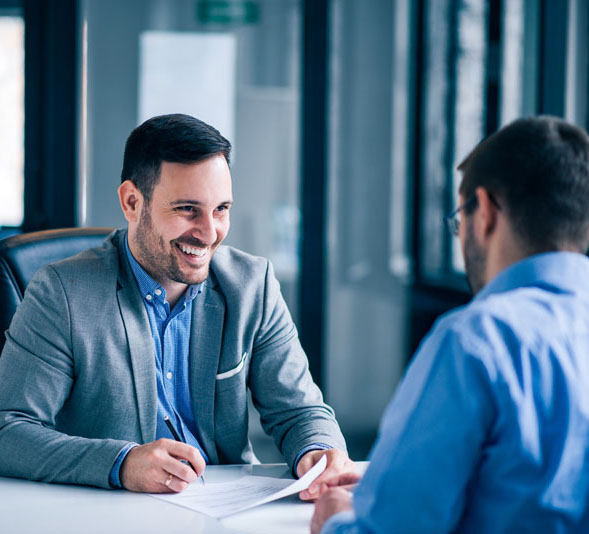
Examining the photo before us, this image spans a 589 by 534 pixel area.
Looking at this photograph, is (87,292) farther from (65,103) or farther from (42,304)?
(65,103)

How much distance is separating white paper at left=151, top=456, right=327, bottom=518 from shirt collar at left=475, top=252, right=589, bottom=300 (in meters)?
0.54

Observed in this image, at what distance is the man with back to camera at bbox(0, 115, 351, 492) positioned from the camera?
143cm

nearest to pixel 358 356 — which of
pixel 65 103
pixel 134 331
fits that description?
pixel 65 103

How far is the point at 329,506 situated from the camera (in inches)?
39.6

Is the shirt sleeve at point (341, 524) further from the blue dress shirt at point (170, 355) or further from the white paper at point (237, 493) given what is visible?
the blue dress shirt at point (170, 355)

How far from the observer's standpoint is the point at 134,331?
4.88ft

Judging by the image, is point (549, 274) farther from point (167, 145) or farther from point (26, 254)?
point (26, 254)

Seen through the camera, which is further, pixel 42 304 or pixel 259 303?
pixel 259 303

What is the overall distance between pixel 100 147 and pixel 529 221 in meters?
2.96

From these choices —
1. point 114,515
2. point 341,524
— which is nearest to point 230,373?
point 114,515

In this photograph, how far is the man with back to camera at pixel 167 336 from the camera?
1.43 meters

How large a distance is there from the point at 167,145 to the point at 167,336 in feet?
1.32

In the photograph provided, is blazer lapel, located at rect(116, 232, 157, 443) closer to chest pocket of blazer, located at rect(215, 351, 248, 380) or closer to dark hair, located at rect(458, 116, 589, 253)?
chest pocket of blazer, located at rect(215, 351, 248, 380)

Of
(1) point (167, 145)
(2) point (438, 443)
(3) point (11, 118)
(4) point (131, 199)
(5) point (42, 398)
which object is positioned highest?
(3) point (11, 118)
